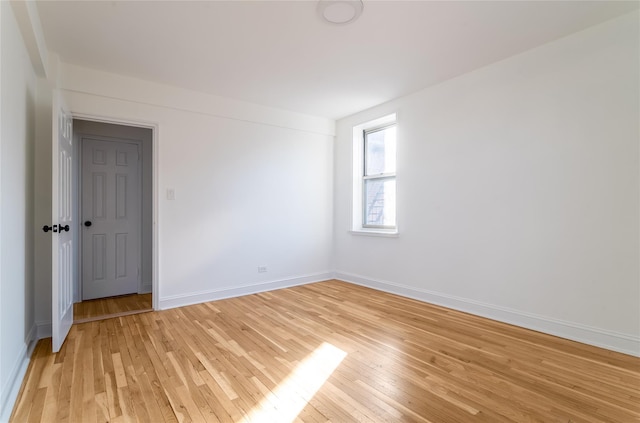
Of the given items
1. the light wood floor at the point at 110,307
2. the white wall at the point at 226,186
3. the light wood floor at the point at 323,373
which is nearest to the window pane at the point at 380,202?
the white wall at the point at 226,186

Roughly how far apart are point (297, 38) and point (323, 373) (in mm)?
2563

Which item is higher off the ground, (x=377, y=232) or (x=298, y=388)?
(x=377, y=232)

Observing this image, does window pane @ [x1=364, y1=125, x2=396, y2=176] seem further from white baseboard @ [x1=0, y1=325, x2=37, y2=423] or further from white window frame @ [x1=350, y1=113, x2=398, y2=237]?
white baseboard @ [x1=0, y1=325, x2=37, y2=423]

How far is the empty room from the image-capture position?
1.94m

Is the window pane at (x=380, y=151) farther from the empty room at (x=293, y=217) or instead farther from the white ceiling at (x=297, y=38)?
the white ceiling at (x=297, y=38)

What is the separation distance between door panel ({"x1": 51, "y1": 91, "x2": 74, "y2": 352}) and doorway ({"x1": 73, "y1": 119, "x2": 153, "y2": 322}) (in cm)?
106

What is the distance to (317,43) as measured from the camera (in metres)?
2.72

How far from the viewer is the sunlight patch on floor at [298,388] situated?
1678 mm

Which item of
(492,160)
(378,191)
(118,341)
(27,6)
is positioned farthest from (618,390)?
(27,6)

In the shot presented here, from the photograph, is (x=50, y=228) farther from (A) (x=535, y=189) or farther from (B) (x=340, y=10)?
(A) (x=535, y=189)

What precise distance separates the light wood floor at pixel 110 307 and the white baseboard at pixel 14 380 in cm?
80

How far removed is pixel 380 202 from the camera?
4535 mm

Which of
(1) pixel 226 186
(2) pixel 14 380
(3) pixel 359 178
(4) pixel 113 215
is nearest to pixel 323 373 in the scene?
(2) pixel 14 380

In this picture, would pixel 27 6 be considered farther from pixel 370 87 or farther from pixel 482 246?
pixel 482 246
